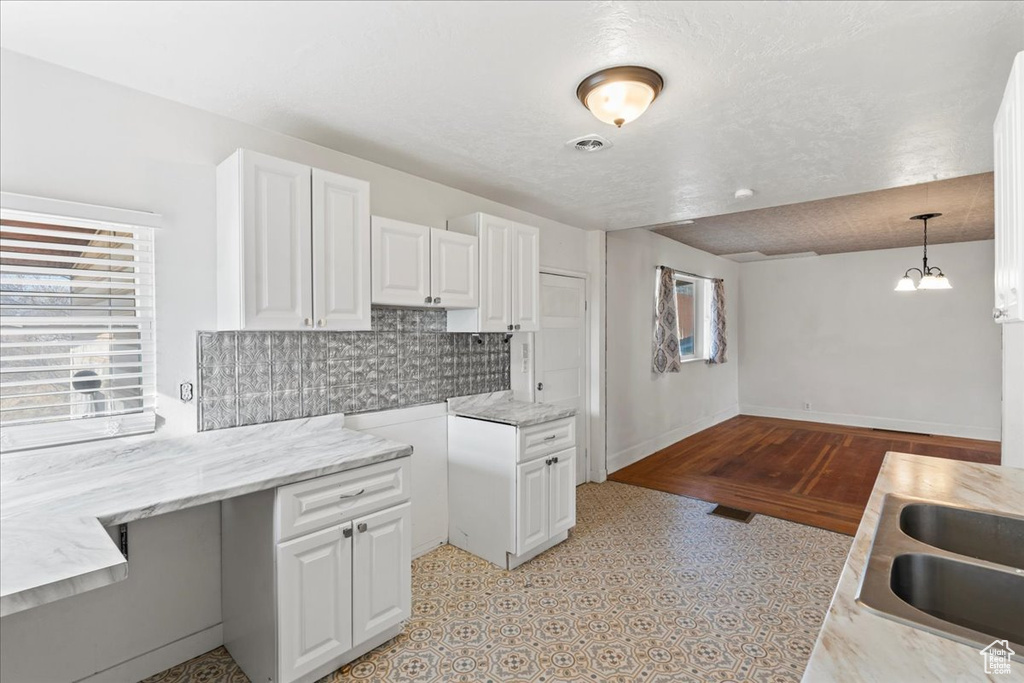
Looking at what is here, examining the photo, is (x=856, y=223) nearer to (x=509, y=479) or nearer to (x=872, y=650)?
(x=509, y=479)

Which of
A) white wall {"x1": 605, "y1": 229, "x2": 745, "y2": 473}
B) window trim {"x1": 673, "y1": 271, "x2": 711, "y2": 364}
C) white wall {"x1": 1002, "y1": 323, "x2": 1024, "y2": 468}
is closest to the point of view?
white wall {"x1": 1002, "y1": 323, "x2": 1024, "y2": 468}

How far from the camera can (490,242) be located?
9.89ft

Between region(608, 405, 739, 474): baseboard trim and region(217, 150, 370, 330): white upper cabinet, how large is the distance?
10.8 ft

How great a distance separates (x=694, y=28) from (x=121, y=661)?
311 centimetres

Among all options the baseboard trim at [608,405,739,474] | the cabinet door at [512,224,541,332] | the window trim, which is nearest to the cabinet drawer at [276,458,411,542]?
the cabinet door at [512,224,541,332]

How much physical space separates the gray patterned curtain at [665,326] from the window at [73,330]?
4675mm

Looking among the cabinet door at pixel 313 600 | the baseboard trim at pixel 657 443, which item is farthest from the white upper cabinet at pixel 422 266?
the baseboard trim at pixel 657 443

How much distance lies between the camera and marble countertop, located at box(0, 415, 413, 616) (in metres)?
1.13

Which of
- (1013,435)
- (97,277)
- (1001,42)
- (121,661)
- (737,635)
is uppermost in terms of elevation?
(1001,42)

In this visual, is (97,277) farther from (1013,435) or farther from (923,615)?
(1013,435)

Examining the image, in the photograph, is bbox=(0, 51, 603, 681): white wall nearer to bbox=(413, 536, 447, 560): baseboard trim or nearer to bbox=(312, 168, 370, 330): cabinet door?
bbox=(312, 168, 370, 330): cabinet door

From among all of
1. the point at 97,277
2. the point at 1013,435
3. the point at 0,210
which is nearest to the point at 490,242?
the point at 97,277

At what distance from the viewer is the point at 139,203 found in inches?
76.4

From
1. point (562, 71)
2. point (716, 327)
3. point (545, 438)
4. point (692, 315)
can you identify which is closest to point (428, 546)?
point (545, 438)
